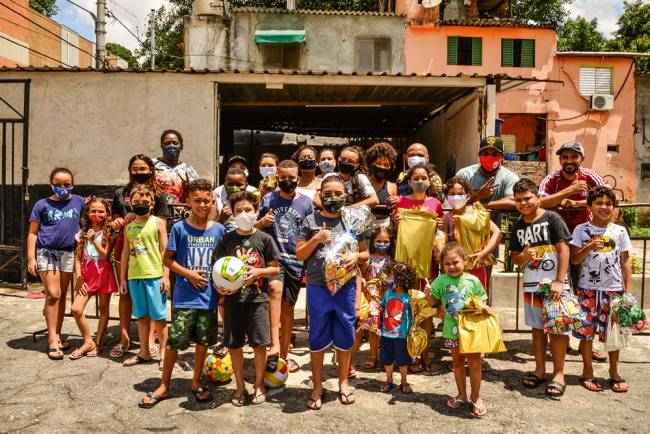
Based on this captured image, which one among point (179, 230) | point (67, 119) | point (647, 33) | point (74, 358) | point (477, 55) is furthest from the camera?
point (647, 33)

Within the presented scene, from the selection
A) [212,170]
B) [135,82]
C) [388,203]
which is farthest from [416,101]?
[388,203]

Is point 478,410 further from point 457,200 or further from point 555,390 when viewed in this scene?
point 457,200

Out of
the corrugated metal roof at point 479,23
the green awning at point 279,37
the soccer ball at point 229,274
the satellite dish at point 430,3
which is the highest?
the satellite dish at point 430,3

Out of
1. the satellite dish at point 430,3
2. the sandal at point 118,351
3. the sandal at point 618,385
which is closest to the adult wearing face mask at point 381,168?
the sandal at point 618,385

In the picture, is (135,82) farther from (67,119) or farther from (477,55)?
(477,55)

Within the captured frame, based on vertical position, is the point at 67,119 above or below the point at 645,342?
above

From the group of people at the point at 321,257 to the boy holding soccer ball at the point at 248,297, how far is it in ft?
0.04

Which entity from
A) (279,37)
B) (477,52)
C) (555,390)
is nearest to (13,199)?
(555,390)

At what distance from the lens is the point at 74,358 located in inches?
196

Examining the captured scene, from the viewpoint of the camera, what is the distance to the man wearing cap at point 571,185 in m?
4.95

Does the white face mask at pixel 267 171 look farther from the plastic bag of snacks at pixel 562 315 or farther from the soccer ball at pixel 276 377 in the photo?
the plastic bag of snacks at pixel 562 315

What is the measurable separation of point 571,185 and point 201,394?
3.97 metres

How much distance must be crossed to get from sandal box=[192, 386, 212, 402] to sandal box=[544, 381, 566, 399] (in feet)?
9.18

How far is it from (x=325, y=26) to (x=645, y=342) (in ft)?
56.0
